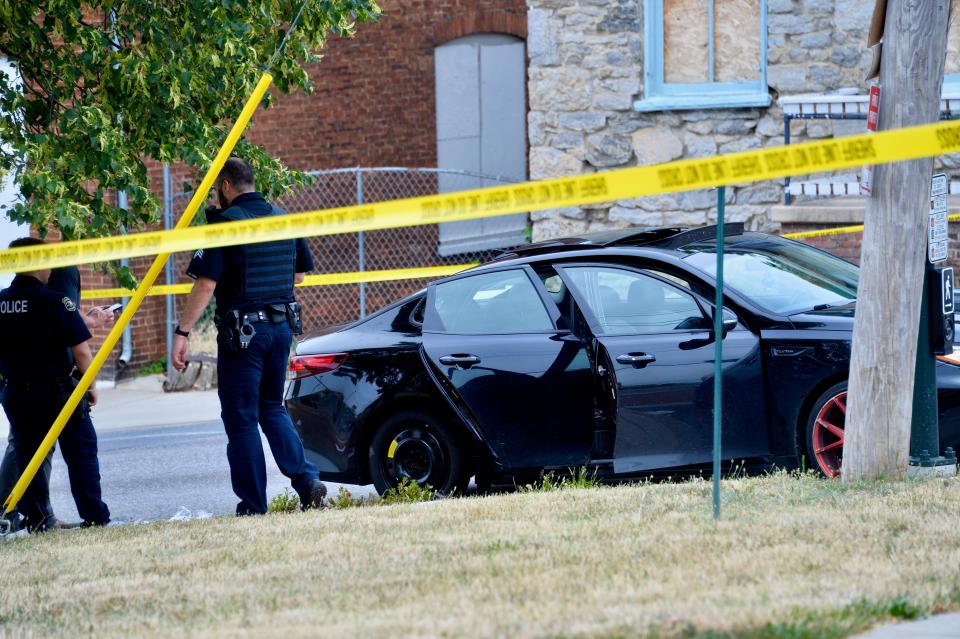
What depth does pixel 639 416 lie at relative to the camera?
7.47m

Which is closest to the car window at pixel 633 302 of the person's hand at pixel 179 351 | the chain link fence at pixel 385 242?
the person's hand at pixel 179 351

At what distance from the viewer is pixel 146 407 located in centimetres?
1443

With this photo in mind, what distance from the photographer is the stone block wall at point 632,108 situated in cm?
1409

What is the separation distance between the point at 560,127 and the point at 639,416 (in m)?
7.82

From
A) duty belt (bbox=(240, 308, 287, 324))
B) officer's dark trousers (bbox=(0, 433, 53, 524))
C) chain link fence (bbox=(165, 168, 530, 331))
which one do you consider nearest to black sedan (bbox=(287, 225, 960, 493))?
duty belt (bbox=(240, 308, 287, 324))

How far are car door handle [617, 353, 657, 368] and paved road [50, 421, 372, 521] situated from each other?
8.08ft

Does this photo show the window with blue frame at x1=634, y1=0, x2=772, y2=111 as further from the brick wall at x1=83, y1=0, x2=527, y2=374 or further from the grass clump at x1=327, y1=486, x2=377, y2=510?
the grass clump at x1=327, y1=486, x2=377, y2=510

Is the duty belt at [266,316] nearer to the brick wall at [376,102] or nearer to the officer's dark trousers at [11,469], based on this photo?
the officer's dark trousers at [11,469]

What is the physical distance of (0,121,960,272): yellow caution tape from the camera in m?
4.99

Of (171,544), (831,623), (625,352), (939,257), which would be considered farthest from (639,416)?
(831,623)

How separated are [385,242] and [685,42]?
5327 mm

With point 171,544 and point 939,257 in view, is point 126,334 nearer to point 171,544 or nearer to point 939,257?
point 171,544

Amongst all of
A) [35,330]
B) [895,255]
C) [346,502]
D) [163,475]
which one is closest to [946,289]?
[895,255]

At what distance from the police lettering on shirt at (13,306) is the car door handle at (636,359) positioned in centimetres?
335
